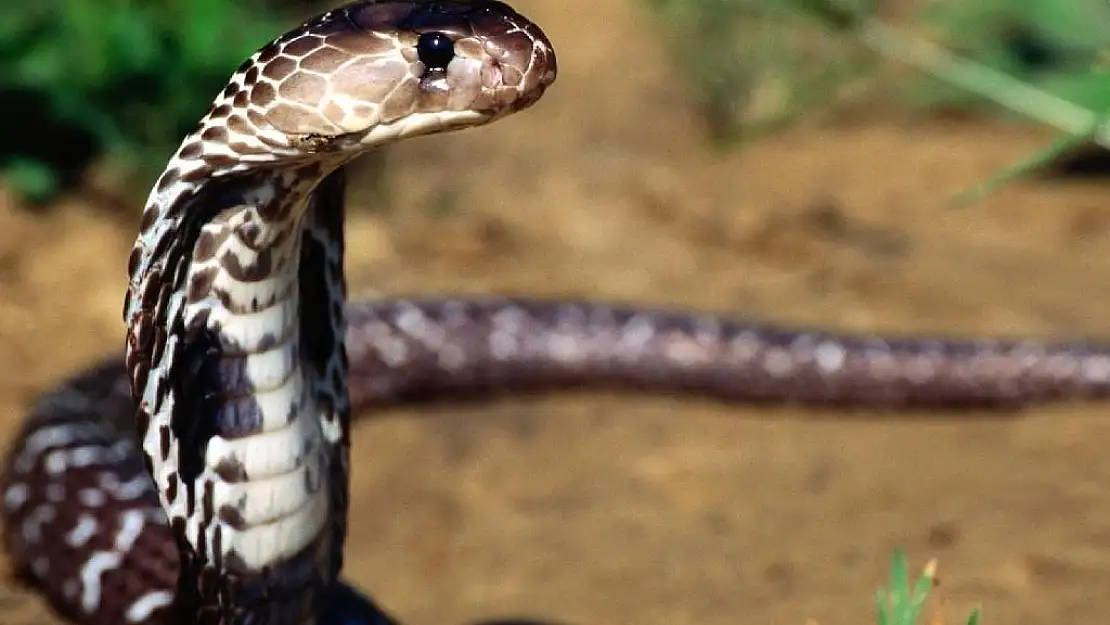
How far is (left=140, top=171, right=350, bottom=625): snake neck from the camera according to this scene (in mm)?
2232

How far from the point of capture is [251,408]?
232 centimetres

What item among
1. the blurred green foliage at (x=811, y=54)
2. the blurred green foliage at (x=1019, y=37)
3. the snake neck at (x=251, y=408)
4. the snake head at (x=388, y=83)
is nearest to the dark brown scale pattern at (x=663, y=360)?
the blurred green foliage at (x=1019, y=37)

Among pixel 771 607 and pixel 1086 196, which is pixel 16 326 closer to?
pixel 771 607

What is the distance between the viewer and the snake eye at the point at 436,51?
6.63 ft

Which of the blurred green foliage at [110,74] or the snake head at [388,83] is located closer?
the snake head at [388,83]

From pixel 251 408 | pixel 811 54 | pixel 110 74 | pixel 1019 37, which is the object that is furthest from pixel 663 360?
pixel 1019 37

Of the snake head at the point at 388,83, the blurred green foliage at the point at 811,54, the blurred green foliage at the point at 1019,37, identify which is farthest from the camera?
the blurred green foliage at the point at 811,54

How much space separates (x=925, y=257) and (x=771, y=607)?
2.73m

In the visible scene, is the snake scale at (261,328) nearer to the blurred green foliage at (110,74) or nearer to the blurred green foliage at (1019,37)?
the blurred green foliage at (110,74)

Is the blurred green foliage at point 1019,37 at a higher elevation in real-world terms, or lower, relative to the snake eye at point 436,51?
higher

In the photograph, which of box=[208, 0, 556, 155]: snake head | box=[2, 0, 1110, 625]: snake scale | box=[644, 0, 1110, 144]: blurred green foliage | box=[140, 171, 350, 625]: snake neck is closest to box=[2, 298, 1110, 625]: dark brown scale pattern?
box=[2, 0, 1110, 625]: snake scale

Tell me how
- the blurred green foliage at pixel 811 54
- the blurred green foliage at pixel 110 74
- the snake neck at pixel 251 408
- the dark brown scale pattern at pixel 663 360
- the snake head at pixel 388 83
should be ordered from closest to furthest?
the snake head at pixel 388 83 < the snake neck at pixel 251 408 < the dark brown scale pattern at pixel 663 360 < the blurred green foliage at pixel 110 74 < the blurred green foliage at pixel 811 54

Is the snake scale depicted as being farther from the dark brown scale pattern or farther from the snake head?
the dark brown scale pattern

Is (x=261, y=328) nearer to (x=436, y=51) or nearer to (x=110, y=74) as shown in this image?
(x=436, y=51)
